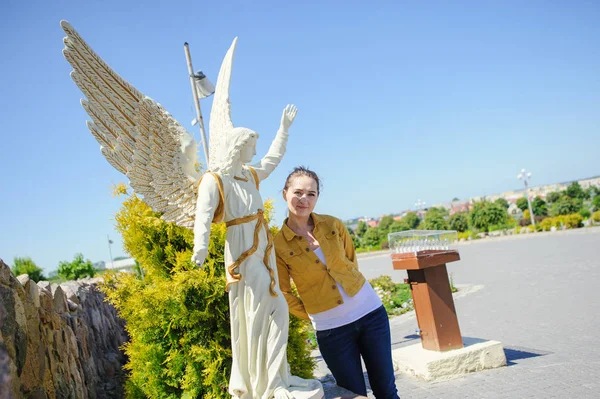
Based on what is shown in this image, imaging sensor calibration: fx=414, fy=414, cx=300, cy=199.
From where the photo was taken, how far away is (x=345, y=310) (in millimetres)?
2857

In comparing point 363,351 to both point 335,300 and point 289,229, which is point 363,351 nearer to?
point 335,300

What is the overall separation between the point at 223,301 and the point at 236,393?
1156 millimetres

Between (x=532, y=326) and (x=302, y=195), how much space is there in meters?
5.49

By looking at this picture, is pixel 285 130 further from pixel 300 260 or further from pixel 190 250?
pixel 190 250

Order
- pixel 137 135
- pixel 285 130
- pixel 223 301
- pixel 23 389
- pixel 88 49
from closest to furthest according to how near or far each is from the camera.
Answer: pixel 23 389 → pixel 88 49 → pixel 137 135 → pixel 285 130 → pixel 223 301

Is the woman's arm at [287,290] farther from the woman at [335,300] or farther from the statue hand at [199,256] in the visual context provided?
the statue hand at [199,256]

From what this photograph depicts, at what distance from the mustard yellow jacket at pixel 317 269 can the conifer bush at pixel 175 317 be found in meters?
0.89

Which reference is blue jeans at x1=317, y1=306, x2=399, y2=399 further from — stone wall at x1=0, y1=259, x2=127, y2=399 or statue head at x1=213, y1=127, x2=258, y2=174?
stone wall at x1=0, y1=259, x2=127, y2=399

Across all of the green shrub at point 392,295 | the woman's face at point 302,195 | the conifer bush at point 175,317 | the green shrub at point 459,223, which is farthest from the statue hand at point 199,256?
the green shrub at point 459,223

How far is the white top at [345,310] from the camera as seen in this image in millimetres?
2857

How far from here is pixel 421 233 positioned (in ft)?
16.6

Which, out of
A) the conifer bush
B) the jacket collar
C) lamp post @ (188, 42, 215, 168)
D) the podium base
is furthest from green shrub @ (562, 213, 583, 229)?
the jacket collar

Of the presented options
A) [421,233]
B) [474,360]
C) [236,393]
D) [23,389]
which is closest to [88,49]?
[23,389]

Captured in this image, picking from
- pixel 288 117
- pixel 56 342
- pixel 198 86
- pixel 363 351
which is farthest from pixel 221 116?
pixel 198 86
